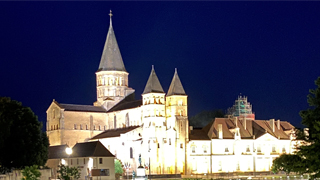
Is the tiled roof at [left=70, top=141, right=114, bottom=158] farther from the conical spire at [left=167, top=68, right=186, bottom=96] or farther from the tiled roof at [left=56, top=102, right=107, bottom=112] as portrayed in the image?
the tiled roof at [left=56, top=102, right=107, bottom=112]

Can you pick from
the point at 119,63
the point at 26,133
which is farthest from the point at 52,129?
the point at 26,133

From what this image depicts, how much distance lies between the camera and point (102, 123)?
126 metres

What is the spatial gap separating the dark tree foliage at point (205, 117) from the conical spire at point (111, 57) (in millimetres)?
27004

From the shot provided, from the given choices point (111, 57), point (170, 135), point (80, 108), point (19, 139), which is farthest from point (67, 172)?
point (111, 57)

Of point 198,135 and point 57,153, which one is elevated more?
point 198,135

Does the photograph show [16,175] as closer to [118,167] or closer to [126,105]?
[118,167]

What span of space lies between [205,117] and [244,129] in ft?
124

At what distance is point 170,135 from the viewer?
106500 mm

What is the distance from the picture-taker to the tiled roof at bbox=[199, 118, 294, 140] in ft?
367

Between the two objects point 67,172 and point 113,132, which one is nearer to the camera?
point 67,172

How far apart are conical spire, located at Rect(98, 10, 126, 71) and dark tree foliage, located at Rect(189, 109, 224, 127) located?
2700cm

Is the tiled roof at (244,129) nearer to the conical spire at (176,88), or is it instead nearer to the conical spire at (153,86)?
the conical spire at (176,88)

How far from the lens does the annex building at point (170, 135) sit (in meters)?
106

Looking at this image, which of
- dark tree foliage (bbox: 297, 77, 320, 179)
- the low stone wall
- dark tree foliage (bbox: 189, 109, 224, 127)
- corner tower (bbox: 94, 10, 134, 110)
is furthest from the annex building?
dark tree foliage (bbox: 297, 77, 320, 179)
